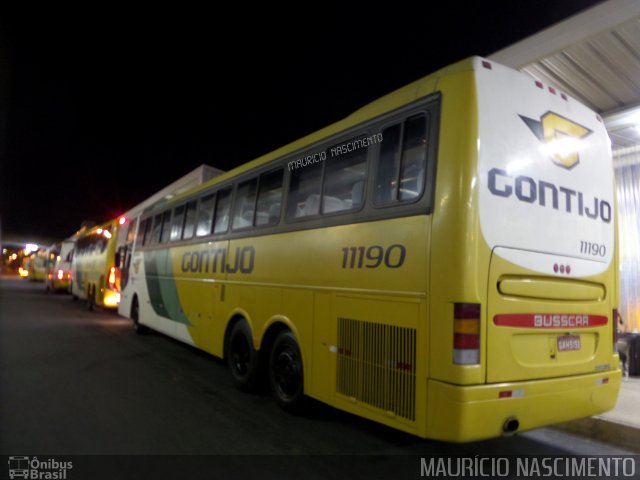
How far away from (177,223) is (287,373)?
497cm

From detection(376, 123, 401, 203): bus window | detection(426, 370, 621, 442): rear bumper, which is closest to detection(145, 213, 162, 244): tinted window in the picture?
detection(376, 123, 401, 203): bus window

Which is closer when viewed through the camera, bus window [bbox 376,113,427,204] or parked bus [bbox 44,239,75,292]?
bus window [bbox 376,113,427,204]

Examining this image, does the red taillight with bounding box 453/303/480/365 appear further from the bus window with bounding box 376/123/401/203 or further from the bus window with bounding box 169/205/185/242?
the bus window with bounding box 169/205/185/242

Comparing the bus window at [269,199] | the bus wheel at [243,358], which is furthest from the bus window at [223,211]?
the bus wheel at [243,358]

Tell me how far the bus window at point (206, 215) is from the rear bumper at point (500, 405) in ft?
17.0

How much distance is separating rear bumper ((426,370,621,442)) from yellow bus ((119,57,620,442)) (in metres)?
0.01

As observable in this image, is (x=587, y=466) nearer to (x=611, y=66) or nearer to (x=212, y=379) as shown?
(x=212, y=379)

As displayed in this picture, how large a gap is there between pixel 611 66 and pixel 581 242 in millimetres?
4133

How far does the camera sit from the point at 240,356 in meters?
6.25

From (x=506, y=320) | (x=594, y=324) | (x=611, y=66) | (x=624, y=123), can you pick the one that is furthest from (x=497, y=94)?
(x=624, y=123)

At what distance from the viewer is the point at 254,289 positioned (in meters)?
5.81

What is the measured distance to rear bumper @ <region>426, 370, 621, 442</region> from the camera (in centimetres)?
313

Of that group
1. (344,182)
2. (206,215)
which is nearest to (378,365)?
(344,182)

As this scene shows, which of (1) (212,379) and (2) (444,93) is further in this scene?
(1) (212,379)
